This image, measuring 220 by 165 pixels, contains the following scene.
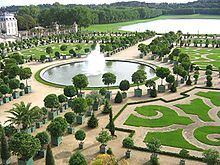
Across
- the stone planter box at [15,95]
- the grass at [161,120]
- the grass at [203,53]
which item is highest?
the grass at [203,53]

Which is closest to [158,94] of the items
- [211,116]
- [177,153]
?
[211,116]

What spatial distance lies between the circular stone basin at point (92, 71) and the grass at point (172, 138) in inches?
713

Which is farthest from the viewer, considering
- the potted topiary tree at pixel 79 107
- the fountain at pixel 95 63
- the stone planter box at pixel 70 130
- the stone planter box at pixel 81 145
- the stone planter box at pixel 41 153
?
the fountain at pixel 95 63

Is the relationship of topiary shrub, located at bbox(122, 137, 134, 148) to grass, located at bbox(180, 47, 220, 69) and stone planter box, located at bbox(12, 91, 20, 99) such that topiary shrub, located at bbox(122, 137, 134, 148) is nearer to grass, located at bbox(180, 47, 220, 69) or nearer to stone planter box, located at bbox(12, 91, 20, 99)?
stone planter box, located at bbox(12, 91, 20, 99)

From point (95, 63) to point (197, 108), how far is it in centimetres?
3039

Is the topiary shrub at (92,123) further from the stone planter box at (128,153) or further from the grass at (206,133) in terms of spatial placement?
the grass at (206,133)

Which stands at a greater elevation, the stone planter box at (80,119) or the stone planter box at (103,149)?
the stone planter box at (80,119)

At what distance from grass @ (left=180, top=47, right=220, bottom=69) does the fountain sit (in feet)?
62.3

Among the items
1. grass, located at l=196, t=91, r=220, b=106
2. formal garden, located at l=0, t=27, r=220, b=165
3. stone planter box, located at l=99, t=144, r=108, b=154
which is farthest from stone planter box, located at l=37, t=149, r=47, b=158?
grass, located at l=196, t=91, r=220, b=106

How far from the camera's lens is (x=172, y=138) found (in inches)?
1116

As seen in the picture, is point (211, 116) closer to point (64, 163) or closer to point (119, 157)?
point (119, 157)

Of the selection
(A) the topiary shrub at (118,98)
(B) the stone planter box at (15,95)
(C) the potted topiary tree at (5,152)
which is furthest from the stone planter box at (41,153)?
(B) the stone planter box at (15,95)

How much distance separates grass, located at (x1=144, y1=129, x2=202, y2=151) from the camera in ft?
88.4

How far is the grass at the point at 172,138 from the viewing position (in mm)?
26953
